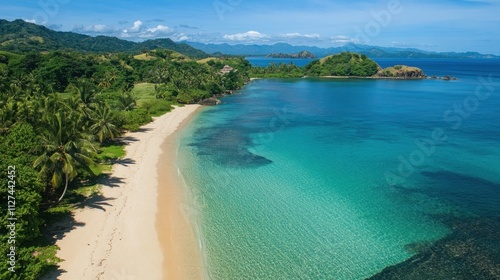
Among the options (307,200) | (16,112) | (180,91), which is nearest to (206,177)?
(307,200)

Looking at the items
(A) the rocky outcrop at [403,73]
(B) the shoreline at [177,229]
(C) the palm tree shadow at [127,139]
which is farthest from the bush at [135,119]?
(A) the rocky outcrop at [403,73]

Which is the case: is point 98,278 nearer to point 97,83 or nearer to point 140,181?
point 140,181

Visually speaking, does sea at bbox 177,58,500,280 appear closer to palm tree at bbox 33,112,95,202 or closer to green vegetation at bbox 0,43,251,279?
green vegetation at bbox 0,43,251,279

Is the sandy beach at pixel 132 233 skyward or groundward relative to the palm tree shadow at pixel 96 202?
groundward

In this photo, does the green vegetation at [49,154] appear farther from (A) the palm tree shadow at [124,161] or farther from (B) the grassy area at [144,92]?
(B) the grassy area at [144,92]

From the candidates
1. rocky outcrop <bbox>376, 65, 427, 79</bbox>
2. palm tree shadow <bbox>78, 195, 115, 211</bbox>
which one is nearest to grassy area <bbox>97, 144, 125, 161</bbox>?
palm tree shadow <bbox>78, 195, 115, 211</bbox>

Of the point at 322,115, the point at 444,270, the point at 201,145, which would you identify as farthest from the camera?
the point at 322,115

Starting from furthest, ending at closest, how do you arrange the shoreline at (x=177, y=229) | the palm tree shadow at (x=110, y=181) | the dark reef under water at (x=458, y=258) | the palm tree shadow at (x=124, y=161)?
the palm tree shadow at (x=124, y=161) < the palm tree shadow at (x=110, y=181) < the shoreline at (x=177, y=229) < the dark reef under water at (x=458, y=258)

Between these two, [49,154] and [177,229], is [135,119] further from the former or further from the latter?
[177,229]
